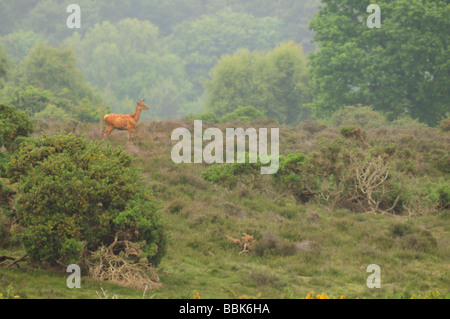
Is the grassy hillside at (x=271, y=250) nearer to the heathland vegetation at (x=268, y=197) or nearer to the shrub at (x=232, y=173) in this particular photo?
the heathland vegetation at (x=268, y=197)

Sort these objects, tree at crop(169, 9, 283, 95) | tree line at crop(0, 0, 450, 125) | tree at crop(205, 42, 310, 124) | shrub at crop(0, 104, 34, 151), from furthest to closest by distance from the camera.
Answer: tree at crop(169, 9, 283, 95) < tree at crop(205, 42, 310, 124) < tree line at crop(0, 0, 450, 125) < shrub at crop(0, 104, 34, 151)

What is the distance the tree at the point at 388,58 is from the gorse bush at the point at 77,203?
2775 cm

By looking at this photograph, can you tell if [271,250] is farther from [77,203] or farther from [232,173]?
[232,173]

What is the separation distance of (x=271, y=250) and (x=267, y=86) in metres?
40.0

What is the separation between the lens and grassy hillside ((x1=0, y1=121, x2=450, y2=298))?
8.34m

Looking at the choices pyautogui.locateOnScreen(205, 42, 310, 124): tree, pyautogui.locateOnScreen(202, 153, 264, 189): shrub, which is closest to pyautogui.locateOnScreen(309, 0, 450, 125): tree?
pyautogui.locateOnScreen(205, 42, 310, 124): tree

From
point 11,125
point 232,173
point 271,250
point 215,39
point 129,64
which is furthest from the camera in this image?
point 215,39

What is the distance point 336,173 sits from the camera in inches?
628

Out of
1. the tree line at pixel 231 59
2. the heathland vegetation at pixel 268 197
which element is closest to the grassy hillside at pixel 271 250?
the heathland vegetation at pixel 268 197

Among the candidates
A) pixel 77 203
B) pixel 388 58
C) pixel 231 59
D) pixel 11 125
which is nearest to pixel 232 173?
pixel 11 125

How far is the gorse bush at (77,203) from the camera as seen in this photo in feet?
27.1

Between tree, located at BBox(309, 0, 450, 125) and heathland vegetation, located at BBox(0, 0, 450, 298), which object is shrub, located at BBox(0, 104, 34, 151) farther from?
tree, located at BBox(309, 0, 450, 125)

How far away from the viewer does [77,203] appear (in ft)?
27.9

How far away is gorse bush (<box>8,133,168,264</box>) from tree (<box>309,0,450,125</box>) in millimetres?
27748
